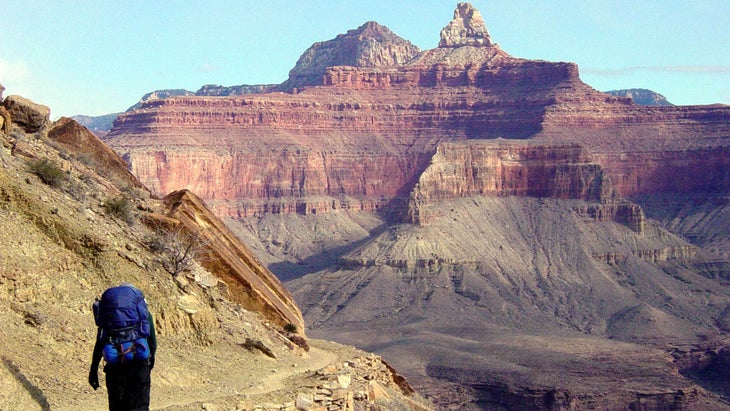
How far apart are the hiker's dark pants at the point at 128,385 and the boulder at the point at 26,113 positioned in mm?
13940

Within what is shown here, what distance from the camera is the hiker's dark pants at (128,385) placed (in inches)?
687

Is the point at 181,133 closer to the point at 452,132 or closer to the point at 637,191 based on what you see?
the point at 452,132

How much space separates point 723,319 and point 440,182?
3444cm

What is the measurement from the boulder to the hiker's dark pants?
13.9 m

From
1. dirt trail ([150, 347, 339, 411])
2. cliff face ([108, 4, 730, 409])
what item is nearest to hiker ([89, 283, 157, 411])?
dirt trail ([150, 347, 339, 411])

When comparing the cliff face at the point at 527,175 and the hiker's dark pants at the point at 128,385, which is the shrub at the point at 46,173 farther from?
the cliff face at the point at 527,175

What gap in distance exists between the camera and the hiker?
680 inches

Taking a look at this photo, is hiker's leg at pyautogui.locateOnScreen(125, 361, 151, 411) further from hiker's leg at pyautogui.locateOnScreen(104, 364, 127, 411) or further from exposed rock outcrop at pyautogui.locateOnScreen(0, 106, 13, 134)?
exposed rock outcrop at pyautogui.locateOnScreen(0, 106, 13, 134)

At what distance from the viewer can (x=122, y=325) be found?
17.3 m

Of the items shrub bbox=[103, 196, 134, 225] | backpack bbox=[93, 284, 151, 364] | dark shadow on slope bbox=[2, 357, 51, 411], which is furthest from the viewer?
shrub bbox=[103, 196, 134, 225]

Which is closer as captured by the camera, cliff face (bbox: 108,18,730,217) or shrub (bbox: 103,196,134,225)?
shrub (bbox: 103,196,134,225)

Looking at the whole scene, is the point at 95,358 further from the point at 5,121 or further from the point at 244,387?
the point at 5,121

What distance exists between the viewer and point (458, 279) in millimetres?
130250

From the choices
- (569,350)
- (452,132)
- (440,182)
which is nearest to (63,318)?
(569,350)
